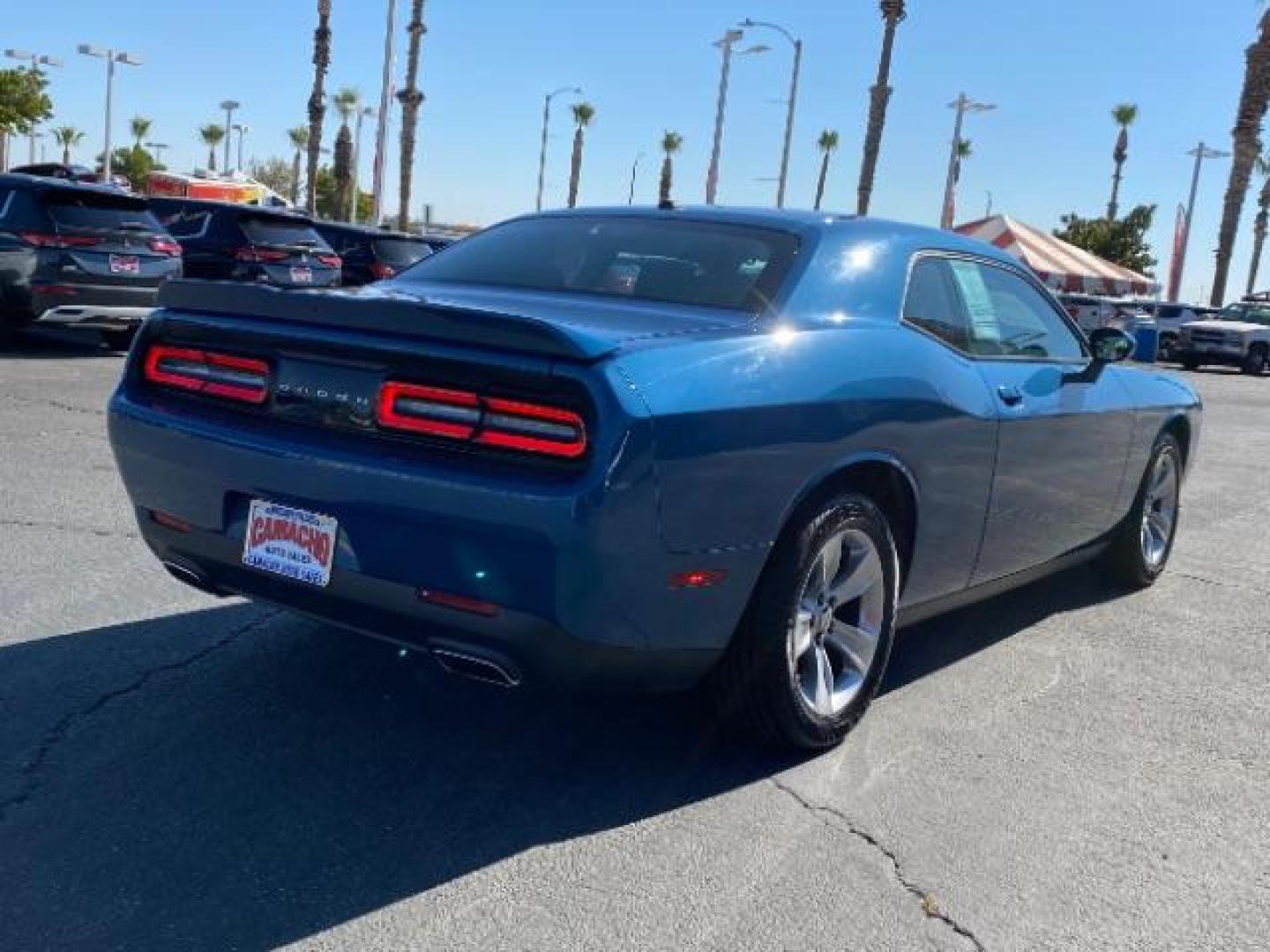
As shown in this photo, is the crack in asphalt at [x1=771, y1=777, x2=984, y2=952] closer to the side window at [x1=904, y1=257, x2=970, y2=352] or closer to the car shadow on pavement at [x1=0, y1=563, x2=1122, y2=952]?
the car shadow on pavement at [x1=0, y1=563, x2=1122, y2=952]

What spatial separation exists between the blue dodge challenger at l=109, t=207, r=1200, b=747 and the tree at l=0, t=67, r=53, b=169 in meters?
55.3

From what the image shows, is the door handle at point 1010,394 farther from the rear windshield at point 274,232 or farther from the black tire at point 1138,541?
the rear windshield at point 274,232

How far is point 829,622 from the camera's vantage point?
367 centimetres

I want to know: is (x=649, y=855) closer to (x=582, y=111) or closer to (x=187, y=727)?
(x=187, y=727)

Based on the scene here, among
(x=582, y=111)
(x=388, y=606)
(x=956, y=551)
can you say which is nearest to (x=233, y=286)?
(x=388, y=606)

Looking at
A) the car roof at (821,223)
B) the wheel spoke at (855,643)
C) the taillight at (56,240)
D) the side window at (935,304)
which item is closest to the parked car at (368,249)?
the taillight at (56,240)

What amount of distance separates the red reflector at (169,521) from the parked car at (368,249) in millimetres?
13991

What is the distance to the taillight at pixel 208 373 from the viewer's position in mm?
3330

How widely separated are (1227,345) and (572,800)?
30.2m

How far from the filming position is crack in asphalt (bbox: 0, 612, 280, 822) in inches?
121

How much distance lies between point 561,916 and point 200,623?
226 centimetres

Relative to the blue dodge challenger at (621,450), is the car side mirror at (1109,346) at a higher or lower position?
higher

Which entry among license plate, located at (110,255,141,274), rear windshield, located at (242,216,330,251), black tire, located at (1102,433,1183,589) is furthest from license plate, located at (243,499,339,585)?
rear windshield, located at (242,216,330,251)

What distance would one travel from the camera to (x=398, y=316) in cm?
309
